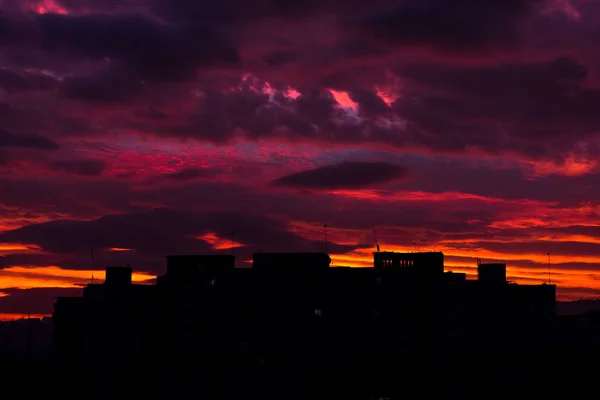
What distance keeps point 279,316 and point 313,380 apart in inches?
703

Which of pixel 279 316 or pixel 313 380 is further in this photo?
pixel 279 316

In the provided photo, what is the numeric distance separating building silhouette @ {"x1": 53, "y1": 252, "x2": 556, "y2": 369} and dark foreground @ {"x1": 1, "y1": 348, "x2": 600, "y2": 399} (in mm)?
13027

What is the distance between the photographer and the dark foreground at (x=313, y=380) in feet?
191

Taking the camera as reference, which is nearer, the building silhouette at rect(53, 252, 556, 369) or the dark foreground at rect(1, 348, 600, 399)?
the dark foreground at rect(1, 348, 600, 399)

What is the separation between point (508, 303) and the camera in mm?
87438

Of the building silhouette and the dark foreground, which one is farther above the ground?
the building silhouette

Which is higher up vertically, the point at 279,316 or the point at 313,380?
the point at 279,316

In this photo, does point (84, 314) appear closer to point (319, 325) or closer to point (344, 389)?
point (319, 325)

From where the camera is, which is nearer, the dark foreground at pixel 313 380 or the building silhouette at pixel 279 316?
the dark foreground at pixel 313 380

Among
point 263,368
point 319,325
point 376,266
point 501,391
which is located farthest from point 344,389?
point 376,266

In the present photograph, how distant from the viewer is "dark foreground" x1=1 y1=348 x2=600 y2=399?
2290 inches

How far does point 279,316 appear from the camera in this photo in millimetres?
76375

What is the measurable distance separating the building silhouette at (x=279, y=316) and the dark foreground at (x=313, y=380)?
13027 mm

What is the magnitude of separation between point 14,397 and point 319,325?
2641 centimetres
